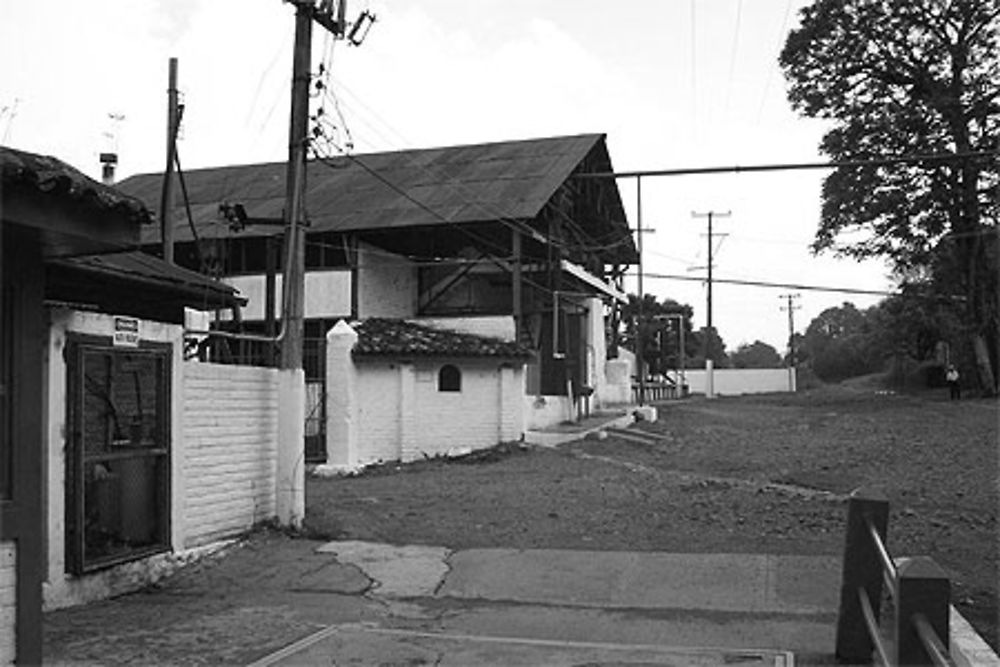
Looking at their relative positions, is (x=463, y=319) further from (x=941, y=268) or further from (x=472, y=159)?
(x=941, y=268)

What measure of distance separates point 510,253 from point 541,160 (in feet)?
11.7

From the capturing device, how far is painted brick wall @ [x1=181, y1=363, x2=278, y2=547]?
397 inches

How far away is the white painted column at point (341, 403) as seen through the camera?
20.7 m

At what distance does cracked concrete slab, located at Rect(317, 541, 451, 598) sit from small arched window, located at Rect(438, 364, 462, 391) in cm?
1279

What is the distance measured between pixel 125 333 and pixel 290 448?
3454mm

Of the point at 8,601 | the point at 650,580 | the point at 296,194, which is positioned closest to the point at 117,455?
the point at 8,601

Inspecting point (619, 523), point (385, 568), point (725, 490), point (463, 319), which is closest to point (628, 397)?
point (463, 319)

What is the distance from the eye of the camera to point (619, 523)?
1209cm

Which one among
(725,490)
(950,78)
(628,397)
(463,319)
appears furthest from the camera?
(628,397)

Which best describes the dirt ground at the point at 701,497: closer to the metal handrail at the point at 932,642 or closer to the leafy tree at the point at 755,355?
the metal handrail at the point at 932,642

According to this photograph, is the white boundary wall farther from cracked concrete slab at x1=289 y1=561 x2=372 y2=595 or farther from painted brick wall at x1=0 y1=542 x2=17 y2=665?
painted brick wall at x1=0 y1=542 x2=17 y2=665

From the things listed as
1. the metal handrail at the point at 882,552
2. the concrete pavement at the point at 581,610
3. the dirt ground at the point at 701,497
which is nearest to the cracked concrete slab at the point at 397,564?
the concrete pavement at the point at 581,610

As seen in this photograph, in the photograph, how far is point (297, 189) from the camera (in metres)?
12.4

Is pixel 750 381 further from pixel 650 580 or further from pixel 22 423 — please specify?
pixel 22 423
